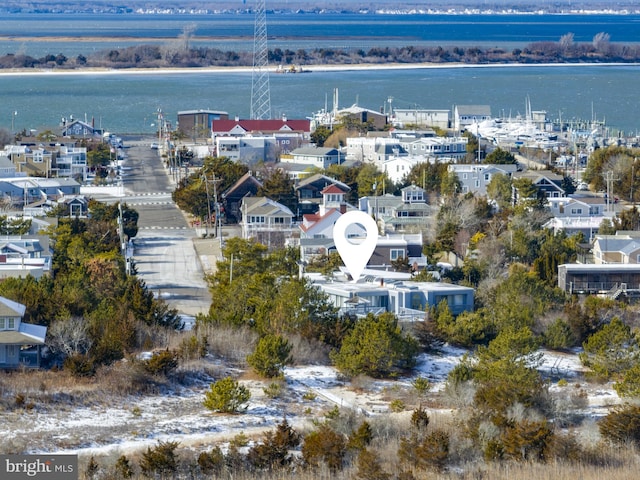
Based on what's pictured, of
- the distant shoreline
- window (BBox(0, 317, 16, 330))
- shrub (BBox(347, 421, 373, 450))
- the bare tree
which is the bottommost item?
shrub (BBox(347, 421, 373, 450))

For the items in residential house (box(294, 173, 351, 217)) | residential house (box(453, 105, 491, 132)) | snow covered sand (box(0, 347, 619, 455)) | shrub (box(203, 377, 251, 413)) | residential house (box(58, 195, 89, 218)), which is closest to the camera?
snow covered sand (box(0, 347, 619, 455))

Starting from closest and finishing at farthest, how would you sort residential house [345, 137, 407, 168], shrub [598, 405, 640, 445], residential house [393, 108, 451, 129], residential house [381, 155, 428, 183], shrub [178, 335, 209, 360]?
shrub [598, 405, 640, 445]
shrub [178, 335, 209, 360]
residential house [381, 155, 428, 183]
residential house [345, 137, 407, 168]
residential house [393, 108, 451, 129]

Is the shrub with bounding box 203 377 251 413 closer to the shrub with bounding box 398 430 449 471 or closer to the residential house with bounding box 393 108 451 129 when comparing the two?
the shrub with bounding box 398 430 449 471

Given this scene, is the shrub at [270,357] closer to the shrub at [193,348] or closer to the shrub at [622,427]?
the shrub at [193,348]

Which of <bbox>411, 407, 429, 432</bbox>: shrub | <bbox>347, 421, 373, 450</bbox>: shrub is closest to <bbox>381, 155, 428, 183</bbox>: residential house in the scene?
<bbox>411, 407, 429, 432</bbox>: shrub

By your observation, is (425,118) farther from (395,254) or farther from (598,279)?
(598,279)

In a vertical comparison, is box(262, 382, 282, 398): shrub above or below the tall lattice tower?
below

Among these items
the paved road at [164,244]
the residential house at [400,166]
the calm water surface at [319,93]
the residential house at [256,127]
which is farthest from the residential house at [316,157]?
the calm water surface at [319,93]
